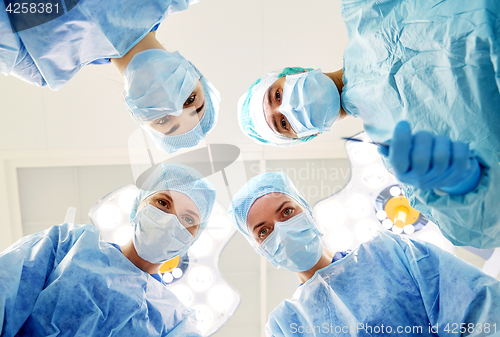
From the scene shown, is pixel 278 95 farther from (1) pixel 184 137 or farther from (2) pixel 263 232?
(2) pixel 263 232

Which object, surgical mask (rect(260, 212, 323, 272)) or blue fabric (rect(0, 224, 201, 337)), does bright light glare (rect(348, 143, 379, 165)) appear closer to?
surgical mask (rect(260, 212, 323, 272))

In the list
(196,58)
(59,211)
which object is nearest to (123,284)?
(59,211)

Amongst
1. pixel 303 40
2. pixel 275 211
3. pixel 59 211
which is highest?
pixel 303 40

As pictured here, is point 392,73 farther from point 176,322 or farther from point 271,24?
point 176,322

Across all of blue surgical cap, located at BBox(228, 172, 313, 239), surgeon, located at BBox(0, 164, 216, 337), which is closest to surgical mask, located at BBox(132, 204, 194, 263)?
surgeon, located at BBox(0, 164, 216, 337)

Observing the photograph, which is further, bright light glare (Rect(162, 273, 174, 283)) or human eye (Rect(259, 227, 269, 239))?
bright light glare (Rect(162, 273, 174, 283))

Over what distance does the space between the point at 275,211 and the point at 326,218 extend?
1.87 feet

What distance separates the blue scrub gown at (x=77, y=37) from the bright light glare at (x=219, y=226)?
1.17 metres

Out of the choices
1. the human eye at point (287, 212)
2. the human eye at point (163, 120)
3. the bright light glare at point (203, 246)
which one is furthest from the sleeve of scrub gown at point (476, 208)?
the bright light glare at point (203, 246)

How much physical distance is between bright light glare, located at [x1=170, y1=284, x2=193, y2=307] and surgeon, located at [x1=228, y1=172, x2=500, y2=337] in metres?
0.75

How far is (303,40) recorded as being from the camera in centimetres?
227

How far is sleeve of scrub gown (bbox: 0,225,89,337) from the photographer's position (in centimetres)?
146

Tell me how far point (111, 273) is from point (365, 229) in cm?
169

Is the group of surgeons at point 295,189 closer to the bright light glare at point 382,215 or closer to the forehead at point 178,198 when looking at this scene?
the forehead at point 178,198
